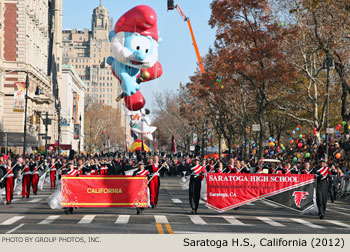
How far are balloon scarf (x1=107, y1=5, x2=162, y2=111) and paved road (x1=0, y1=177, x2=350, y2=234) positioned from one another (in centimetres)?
1005

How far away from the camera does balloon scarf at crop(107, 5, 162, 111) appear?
30969mm

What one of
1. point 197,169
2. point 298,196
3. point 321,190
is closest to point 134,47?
point 197,169

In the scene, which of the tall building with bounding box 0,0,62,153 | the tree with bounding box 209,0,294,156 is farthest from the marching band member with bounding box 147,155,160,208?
the tall building with bounding box 0,0,62,153

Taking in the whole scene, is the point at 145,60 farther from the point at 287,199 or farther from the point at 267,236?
the point at 267,236

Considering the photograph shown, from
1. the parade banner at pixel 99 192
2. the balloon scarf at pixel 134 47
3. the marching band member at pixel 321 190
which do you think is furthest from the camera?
the balloon scarf at pixel 134 47

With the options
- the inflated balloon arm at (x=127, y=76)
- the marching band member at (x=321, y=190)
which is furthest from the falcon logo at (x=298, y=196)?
the inflated balloon arm at (x=127, y=76)

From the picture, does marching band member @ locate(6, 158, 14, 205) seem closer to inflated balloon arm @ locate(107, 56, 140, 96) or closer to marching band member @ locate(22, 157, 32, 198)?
marching band member @ locate(22, 157, 32, 198)

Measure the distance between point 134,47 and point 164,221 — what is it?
14978 millimetres

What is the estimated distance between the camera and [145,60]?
31.2 meters

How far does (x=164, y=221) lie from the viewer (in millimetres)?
17359

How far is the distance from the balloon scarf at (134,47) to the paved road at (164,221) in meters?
10.1

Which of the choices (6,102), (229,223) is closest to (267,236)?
(229,223)

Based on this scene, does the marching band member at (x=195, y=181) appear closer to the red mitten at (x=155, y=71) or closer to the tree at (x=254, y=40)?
the red mitten at (x=155, y=71)

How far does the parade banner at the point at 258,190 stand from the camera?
66.6 ft
